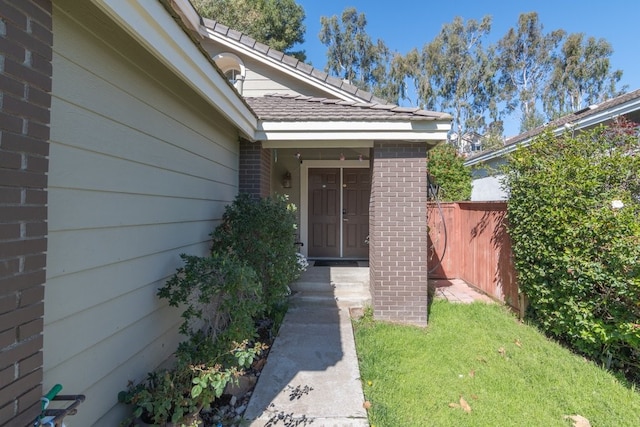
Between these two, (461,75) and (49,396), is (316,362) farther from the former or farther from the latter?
(461,75)

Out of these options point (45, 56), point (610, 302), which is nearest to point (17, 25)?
point (45, 56)


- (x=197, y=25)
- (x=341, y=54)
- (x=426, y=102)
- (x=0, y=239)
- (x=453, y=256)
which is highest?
(x=341, y=54)

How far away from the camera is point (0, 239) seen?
1271 mm

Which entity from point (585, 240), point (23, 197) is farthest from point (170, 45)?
point (585, 240)

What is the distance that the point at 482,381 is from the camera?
3.18 m

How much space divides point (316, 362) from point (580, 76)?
28.9 m

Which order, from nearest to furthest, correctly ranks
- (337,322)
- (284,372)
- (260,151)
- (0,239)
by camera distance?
(0,239), (284,372), (337,322), (260,151)

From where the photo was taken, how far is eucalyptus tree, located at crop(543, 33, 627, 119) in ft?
73.9

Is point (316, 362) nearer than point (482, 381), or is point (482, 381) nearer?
Answer: point (482, 381)

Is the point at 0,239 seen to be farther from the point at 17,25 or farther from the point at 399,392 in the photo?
the point at 399,392

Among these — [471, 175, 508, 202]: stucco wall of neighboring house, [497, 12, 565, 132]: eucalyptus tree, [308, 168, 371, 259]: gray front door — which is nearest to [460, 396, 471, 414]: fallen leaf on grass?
[308, 168, 371, 259]: gray front door

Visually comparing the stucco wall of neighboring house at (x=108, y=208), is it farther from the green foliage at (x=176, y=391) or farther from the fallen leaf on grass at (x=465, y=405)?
the fallen leaf on grass at (x=465, y=405)

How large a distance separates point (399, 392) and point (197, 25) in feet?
22.2

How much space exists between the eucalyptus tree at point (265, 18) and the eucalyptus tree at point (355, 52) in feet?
14.4
